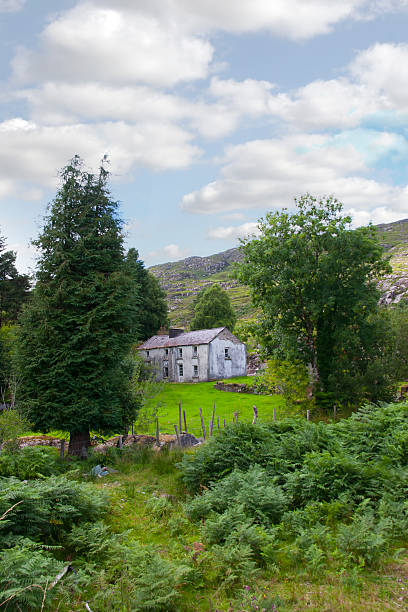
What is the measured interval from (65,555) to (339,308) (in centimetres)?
2365

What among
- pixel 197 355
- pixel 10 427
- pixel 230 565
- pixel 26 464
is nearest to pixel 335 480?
pixel 230 565

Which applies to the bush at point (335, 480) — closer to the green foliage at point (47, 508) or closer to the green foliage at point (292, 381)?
the green foliage at point (47, 508)

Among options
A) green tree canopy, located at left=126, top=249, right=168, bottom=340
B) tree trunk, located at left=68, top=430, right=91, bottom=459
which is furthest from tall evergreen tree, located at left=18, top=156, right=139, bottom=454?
green tree canopy, located at left=126, top=249, right=168, bottom=340

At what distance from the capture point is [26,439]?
24656mm

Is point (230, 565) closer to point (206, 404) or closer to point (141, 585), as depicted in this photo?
point (141, 585)

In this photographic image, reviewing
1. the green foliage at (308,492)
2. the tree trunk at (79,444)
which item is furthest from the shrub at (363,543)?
the tree trunk at (79,444)

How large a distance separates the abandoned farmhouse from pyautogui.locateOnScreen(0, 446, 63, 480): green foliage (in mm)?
50627

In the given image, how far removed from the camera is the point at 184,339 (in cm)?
6681

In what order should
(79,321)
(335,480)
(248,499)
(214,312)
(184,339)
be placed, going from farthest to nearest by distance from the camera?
(214,312), (184,339), (79,321), (335,480), (248,499)

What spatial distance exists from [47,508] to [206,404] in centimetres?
3409

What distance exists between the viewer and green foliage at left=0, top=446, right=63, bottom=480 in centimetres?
1137

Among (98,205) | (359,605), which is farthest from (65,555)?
(98,205)

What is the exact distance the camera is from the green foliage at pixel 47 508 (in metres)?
7.66

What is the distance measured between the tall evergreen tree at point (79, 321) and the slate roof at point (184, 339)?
149ft
